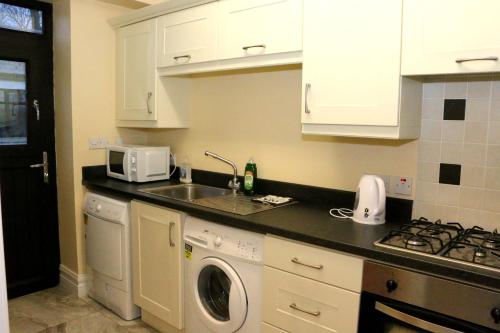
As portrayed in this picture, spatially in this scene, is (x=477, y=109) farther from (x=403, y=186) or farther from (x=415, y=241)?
(x=415, y=241)

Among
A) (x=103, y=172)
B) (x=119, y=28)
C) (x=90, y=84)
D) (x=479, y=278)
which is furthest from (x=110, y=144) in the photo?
(x=479, y=278)

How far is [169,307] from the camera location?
95.8 inches

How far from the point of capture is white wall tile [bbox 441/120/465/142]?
6.13 feet

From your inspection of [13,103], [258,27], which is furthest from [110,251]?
[258,27]

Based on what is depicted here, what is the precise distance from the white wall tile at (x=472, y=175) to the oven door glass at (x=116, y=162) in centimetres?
226

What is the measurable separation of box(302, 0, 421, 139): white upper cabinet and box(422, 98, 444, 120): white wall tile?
5 centimetres

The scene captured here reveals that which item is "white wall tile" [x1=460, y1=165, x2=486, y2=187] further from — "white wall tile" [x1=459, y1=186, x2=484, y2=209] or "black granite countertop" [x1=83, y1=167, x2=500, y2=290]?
"black granite countertop" [x1=83, y1=167, x2=500, y2=290]

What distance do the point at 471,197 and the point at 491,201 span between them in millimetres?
82

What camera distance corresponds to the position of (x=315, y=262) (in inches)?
67.6

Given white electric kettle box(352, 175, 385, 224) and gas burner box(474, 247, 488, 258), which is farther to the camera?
white electric kettle box(352, 175, 385, 224)

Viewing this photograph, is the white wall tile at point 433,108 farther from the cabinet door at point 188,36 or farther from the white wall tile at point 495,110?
the cabinet door at point 188,36

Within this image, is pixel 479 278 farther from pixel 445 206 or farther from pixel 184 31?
pixel 184 31

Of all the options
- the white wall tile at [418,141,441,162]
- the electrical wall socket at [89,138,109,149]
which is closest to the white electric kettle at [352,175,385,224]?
the white wall tile at [418,141,441,162]

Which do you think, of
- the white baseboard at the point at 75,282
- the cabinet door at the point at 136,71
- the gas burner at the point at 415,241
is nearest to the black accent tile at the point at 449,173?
the gas burner at the point at 415,241
